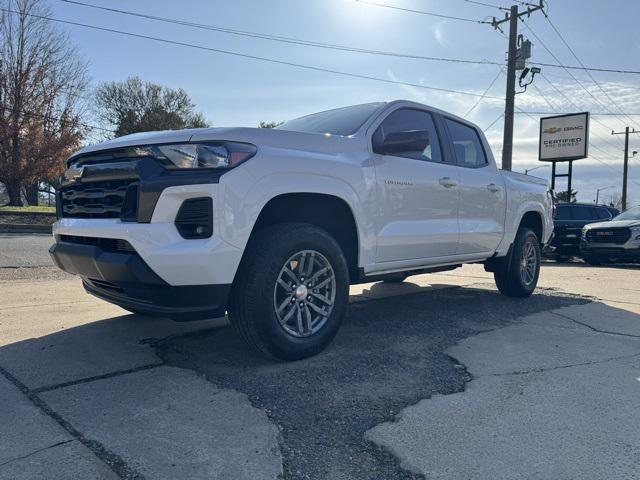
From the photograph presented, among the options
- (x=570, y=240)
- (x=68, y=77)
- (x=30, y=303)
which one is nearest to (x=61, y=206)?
(x=30, y=303)

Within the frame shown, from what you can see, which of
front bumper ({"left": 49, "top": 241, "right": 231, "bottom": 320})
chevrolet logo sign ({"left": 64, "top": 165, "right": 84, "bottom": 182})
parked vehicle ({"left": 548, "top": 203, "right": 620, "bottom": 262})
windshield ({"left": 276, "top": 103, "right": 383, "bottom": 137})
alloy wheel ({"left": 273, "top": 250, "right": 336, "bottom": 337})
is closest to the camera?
front bumper ({"left": 49, "top": 241, "right": 231, "bottom": 320})

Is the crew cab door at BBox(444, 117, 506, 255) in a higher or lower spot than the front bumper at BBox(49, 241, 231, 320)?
higher

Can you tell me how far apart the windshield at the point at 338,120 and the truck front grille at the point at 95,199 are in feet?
5.75

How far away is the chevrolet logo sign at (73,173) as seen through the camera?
3541 millimetres

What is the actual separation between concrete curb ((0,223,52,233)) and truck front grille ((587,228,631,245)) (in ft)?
57.0

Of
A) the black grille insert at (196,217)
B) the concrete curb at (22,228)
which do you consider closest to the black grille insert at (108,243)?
the black grille insert at (196,217)

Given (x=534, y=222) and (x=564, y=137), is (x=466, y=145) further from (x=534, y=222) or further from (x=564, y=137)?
(x=564, y=137)

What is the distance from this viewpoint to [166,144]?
3.08 metres

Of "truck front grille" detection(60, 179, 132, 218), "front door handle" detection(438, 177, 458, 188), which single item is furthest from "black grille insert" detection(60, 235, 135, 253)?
"front door handle" detection(438, 177, 458, 188)

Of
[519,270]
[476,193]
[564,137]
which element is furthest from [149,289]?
[564,137]

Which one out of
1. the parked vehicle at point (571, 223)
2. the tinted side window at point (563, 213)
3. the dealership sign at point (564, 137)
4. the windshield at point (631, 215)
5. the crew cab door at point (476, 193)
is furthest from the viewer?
the dealership sign at point (564, 137)

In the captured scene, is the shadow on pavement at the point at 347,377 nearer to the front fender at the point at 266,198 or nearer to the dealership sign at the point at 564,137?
the front fender at the point at 266,198

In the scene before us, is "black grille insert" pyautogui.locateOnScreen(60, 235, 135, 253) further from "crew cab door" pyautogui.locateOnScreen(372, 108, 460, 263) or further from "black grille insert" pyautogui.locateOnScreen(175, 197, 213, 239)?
"crew cab door" pyautogui.locateOnScreen(372, 108, 460, 263)

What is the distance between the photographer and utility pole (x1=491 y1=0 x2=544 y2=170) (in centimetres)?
2036
